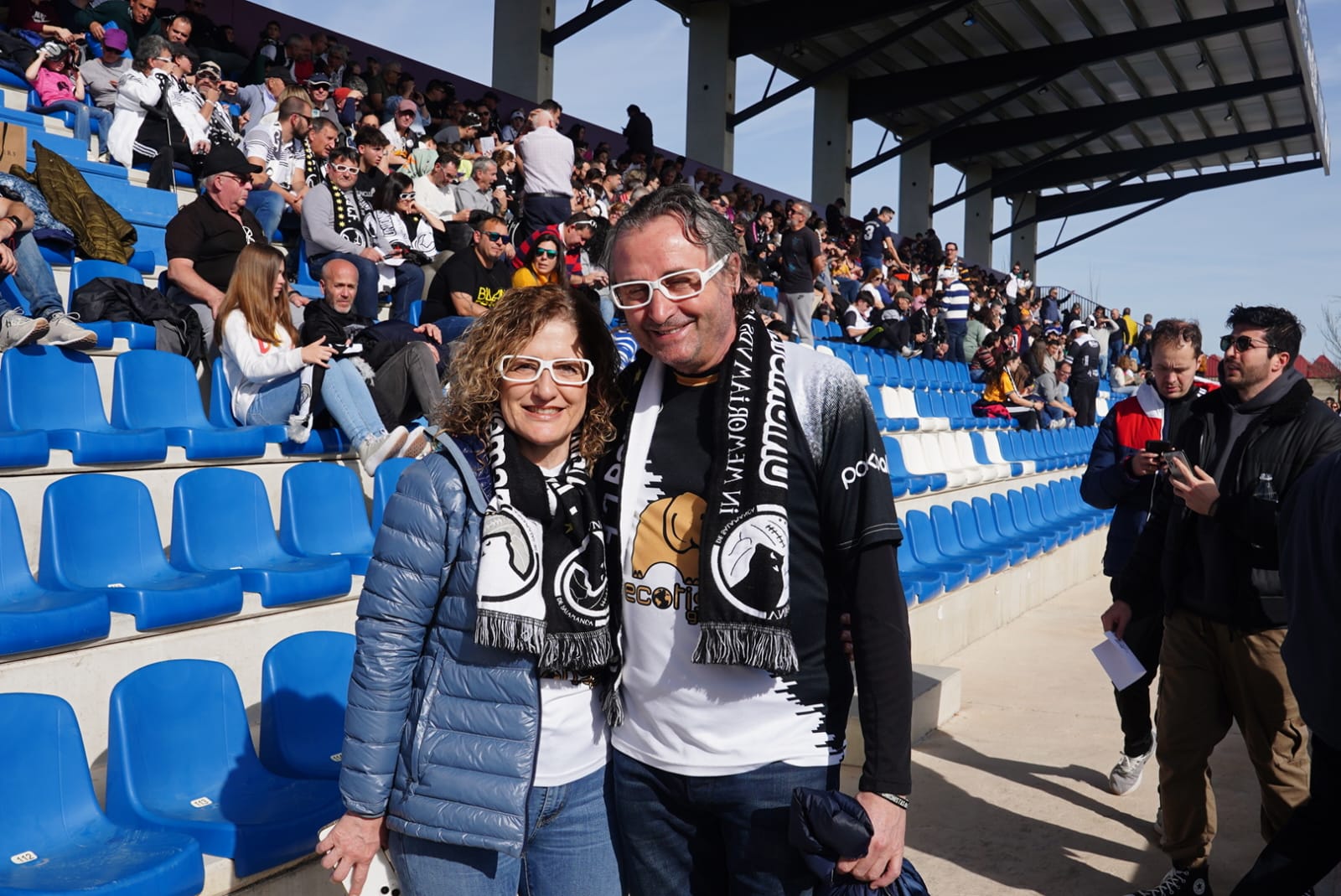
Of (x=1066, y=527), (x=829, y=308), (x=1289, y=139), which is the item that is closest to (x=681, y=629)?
(x=1066, y=527)

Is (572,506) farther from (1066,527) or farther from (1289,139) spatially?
(1289,139)

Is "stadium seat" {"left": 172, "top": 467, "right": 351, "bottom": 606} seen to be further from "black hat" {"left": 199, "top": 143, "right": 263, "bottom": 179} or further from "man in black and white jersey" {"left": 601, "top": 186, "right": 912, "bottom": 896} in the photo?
"black hat" {"left": 199, "top": 143, "right": 263, "bottom": 179}

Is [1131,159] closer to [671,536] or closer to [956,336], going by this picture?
[956,336]

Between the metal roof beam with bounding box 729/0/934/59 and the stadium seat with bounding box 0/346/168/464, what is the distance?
52.4 ft

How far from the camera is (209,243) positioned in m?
5.00

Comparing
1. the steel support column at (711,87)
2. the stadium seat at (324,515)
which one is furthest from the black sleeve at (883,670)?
the steel support column at (711,87)

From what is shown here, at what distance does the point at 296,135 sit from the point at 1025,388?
907 centimetres

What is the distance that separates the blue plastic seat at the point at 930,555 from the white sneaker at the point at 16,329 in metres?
4.39

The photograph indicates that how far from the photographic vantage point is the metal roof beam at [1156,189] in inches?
1129

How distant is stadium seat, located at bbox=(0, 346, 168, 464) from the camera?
3.49 metres

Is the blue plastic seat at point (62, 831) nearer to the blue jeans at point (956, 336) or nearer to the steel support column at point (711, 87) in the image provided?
the blue jeans at point (956, 336)

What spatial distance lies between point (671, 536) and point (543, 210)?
6699 mm

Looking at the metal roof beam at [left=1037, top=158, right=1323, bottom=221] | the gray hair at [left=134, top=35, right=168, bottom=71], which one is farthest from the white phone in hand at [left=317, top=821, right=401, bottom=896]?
the metal roof beam at [left=1037, top=158, right=1323, bottom=221]

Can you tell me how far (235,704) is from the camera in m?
2.46
